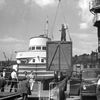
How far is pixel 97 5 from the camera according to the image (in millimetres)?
67688

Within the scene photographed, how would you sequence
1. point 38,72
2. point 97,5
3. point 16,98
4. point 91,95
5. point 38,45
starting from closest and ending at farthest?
1. point 91,95
2. point 16,98
3. point 38,72
4. point 38,45
5. point 97,5

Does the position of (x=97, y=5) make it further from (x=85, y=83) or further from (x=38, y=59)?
(x=85, y=83)

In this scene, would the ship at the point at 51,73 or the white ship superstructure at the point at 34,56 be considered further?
the white ship superstructure at the point at 34,56

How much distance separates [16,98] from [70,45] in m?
4.40

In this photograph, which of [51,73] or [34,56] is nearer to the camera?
[51,73]

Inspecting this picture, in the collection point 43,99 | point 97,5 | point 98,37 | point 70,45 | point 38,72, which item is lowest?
point 43,99

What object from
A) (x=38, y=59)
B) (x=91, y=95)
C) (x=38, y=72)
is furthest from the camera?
(x=38, y=59)

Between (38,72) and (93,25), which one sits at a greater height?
(93,25)

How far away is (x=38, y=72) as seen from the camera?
24.2 m

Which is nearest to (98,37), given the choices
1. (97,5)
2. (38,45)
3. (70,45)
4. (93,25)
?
(93,25)

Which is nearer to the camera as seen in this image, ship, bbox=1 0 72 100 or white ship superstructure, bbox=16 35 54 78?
ship, bbox=1 0 72 100

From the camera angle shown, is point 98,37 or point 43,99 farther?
point 98,37

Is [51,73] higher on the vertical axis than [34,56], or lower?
lower

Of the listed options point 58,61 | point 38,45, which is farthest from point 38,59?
point 58,61
